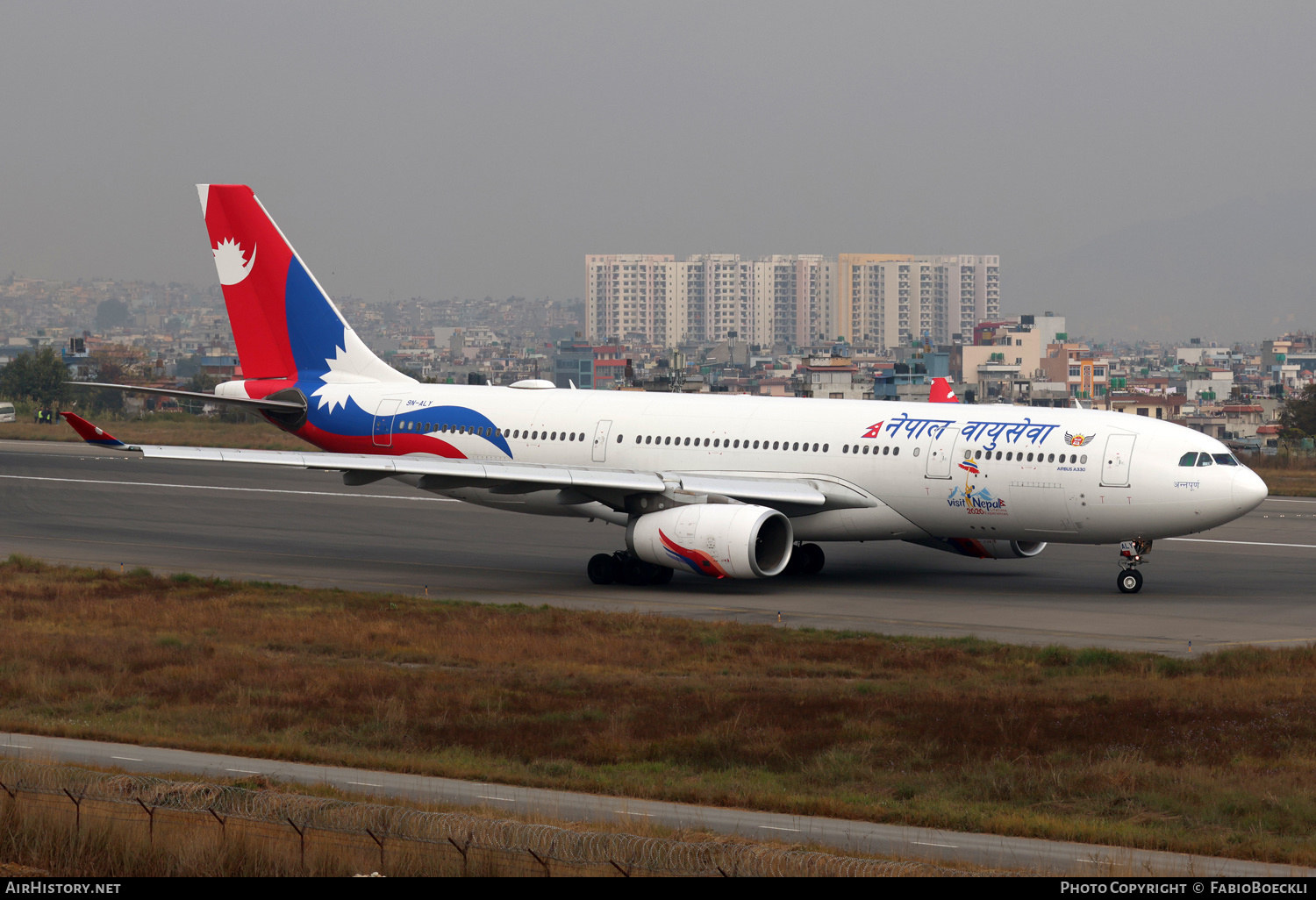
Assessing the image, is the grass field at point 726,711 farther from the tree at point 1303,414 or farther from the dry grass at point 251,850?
the tree at point 1303,414

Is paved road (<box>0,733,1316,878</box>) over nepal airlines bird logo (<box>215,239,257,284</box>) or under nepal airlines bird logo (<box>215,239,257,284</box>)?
under

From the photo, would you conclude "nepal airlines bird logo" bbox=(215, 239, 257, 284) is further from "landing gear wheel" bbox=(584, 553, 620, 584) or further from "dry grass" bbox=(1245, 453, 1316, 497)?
"dry grass" bbox=(1245, 453, 1316, 497)

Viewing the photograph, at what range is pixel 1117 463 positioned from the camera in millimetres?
35344

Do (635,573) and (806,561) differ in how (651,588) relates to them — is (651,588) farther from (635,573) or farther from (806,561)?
(806,561)

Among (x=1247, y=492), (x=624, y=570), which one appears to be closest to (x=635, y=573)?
(x=624, y=570)

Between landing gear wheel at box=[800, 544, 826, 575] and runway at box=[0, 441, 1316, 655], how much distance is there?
12.6 inches

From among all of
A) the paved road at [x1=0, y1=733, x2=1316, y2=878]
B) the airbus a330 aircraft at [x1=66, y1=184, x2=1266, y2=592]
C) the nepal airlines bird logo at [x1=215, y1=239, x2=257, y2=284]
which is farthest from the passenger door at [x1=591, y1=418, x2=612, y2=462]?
the paved road at [x1=0, y1=733, x2=1316, y2=878]

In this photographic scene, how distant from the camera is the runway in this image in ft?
109

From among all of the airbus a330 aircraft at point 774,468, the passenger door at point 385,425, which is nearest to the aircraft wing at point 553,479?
the airbus a330 aircraft at point 774,468

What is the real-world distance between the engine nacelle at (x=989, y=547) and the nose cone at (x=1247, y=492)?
5502 mm

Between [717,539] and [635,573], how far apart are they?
11.6 feet
